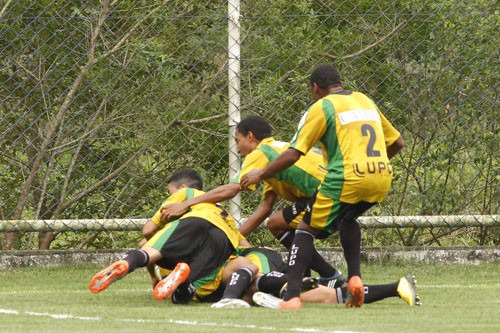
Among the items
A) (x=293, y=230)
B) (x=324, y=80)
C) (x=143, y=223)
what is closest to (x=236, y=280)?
(x=293, y=230)

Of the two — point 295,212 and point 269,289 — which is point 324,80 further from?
point 269,289

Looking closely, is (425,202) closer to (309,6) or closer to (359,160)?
(309,6)

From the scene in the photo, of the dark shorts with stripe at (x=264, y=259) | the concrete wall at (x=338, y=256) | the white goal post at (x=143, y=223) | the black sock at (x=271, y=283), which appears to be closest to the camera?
the black sock at (x=271, y=283)

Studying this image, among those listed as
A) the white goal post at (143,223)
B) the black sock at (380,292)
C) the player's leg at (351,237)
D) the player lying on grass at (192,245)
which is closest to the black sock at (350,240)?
the player's leg at (351,237)

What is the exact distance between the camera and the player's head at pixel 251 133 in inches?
384

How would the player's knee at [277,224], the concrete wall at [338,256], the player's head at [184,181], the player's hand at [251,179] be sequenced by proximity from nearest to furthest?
the player's hand at [251,179] → the player's knee at [277,224] → the player's head at [184,181] → the concrete wall at [338,256]

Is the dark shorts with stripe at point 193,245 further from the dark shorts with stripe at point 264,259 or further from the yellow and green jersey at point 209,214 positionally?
the dark shorts with stripe at point 264,259

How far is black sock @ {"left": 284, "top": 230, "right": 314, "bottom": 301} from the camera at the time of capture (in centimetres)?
860

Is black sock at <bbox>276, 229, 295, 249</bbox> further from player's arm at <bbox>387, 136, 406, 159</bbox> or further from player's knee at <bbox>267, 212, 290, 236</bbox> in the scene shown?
player's arm at <bbox>387, 136, 406, 159</bbox>

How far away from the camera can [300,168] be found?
31.4 feet

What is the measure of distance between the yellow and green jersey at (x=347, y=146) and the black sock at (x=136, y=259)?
1.21 meters

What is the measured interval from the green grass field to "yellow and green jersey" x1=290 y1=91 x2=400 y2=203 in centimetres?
75

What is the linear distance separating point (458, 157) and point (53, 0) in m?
3.63

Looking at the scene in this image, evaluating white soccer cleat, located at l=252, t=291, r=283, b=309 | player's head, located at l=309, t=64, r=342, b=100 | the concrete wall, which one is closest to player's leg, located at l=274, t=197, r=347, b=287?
white soccer cleat, located at l=252, t=291, r=283, b=309
